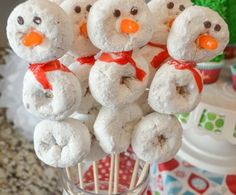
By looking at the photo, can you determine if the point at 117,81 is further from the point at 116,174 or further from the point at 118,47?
the point at 116,174

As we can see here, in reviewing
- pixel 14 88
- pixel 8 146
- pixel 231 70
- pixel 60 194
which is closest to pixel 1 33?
pixel 14 88

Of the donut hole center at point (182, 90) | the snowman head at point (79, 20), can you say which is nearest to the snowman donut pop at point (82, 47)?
the snowman head at point (79, 20)

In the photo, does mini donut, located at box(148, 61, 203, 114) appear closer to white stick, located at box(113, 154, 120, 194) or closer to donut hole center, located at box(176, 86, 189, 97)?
donut hole center, located at box(176, 86, 189, 97)

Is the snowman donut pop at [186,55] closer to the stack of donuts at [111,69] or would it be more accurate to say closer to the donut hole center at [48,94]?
the stack of donuts at [111,69]

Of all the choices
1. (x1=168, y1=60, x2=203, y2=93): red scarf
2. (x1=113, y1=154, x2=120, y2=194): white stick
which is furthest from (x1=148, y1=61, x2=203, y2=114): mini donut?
(x1=113, y1=154, x2=120, y2=194): white stick

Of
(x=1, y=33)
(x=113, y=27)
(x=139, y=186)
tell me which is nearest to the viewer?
(x=113, y=27)

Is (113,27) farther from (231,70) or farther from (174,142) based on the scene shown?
(231,70)
